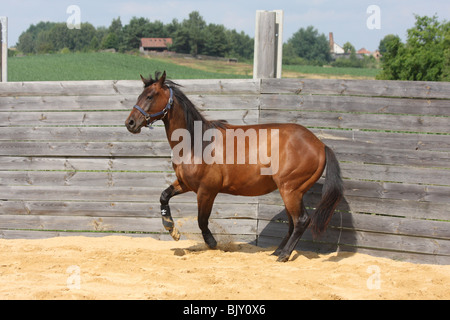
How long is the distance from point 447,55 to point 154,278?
34072mm

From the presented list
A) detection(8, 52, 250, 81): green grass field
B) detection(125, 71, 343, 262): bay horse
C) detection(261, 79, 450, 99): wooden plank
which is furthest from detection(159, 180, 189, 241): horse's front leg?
detection(8, 52, 250, 81): green grass field

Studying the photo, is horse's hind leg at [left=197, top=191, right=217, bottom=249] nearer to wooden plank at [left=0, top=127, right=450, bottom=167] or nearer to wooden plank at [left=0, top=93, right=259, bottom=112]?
wooden plank at [left=0, top=93, right=259, bottom=112]

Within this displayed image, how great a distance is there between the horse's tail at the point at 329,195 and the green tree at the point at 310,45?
101399 millimetres

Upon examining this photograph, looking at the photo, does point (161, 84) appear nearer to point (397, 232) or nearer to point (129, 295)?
point (129, 295)

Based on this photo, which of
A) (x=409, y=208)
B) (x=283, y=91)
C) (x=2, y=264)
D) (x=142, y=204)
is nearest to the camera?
(x=2, y=264)

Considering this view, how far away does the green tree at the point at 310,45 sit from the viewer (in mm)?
108938

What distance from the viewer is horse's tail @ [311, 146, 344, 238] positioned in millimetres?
5871

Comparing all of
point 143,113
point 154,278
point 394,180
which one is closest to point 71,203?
point 143,113

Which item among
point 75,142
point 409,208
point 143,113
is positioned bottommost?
point 409,208

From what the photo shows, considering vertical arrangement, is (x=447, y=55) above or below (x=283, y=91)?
above

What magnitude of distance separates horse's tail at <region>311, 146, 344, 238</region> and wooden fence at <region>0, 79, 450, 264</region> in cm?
60

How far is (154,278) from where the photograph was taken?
497 centimetres

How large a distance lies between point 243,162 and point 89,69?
33602mm

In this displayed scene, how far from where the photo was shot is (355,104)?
21.4 ft
